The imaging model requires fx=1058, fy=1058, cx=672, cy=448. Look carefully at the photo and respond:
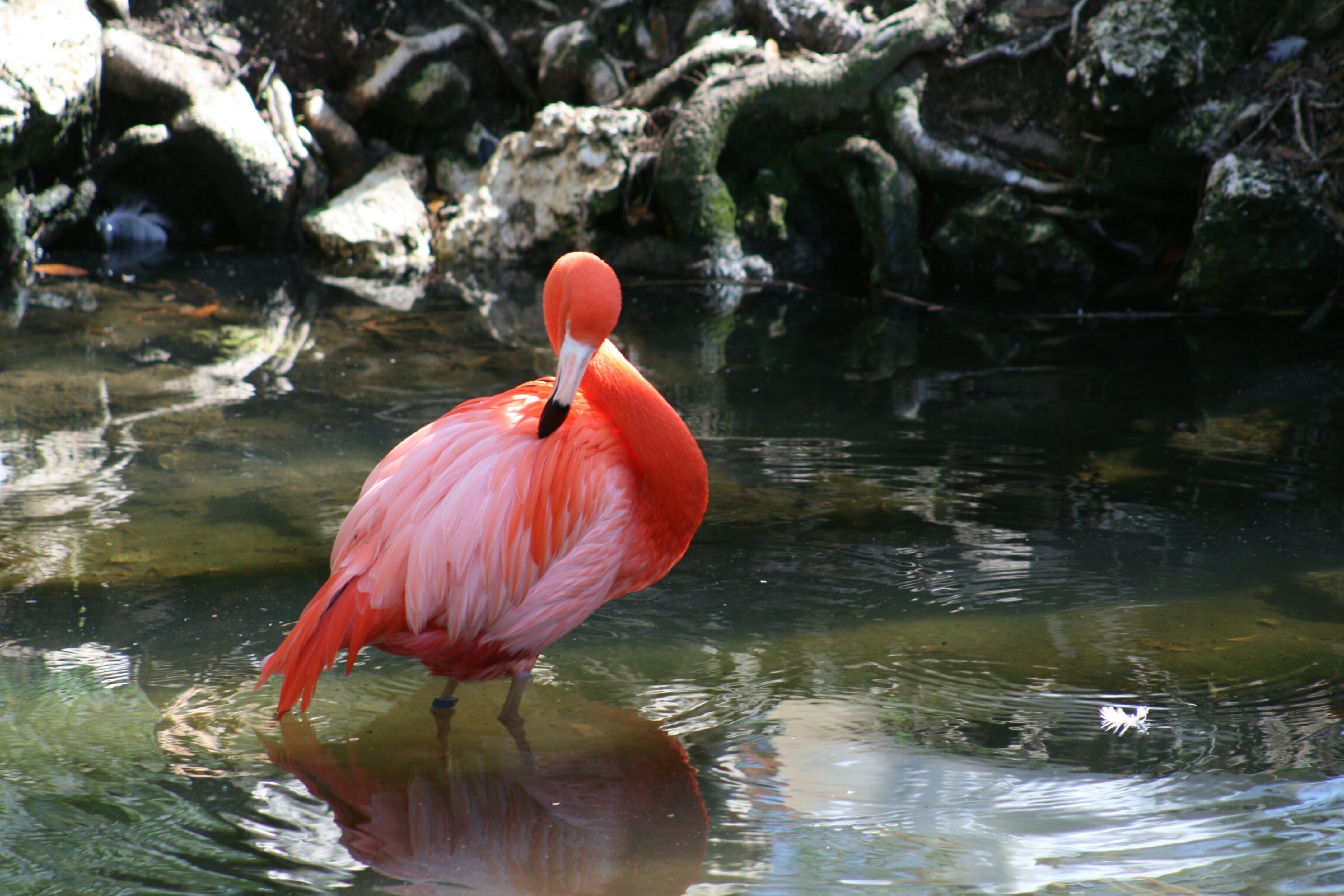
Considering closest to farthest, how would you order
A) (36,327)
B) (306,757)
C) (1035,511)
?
1. (306,757)
2. (1035,511)
3. (36,327)

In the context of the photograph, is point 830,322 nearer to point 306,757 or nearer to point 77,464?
point 77,464

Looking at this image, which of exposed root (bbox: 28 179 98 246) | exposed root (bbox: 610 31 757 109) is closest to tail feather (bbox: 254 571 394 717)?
exposed root (bbox: 28 179 98 246)

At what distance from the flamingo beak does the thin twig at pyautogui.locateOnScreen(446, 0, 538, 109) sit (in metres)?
8.44

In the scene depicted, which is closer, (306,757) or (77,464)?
(306,757)

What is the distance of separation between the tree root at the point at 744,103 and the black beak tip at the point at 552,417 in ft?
19.4

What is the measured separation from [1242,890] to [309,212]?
8592mm

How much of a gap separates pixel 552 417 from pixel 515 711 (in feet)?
2.12

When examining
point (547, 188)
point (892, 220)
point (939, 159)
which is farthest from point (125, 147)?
point (939, 159)

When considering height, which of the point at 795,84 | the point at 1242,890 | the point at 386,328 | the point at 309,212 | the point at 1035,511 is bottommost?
the point at 1242,890

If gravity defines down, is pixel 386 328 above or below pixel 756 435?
above

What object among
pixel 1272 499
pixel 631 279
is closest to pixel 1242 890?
pixel 1272 499

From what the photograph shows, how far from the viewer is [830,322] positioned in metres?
6.38

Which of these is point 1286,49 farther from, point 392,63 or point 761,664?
point 392,63

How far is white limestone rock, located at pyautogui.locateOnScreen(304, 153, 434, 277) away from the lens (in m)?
8.48
